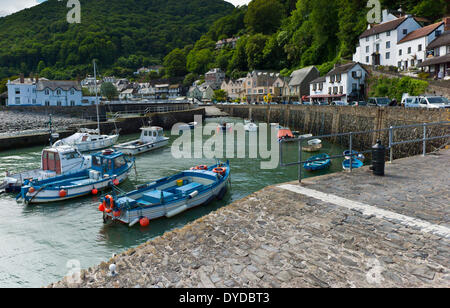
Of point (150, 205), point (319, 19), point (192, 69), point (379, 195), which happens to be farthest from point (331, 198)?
point (192, 69)

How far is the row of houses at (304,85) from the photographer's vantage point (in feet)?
164

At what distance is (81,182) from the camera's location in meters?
18.3

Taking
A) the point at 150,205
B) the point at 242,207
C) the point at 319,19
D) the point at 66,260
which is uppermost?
the point at 319,19

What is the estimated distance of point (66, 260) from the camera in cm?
1080

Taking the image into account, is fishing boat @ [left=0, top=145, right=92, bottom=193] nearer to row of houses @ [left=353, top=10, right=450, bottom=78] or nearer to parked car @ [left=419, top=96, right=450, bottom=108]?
parked car @ [left=419, top=96, right=450, bottom=108]

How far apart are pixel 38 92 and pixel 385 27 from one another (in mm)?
68512

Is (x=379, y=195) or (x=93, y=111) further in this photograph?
(x=93, y=111)

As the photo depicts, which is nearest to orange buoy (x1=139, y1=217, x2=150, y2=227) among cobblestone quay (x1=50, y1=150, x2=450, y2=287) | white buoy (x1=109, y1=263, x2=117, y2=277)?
cobblestone quay (x1=50, y1=150, x2=450, y2=287)

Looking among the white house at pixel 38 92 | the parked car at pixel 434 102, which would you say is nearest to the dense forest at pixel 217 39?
the white house at pixel 38 92

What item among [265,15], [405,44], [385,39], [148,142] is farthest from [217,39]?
[148,142]

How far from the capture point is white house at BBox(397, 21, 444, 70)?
43719mm
